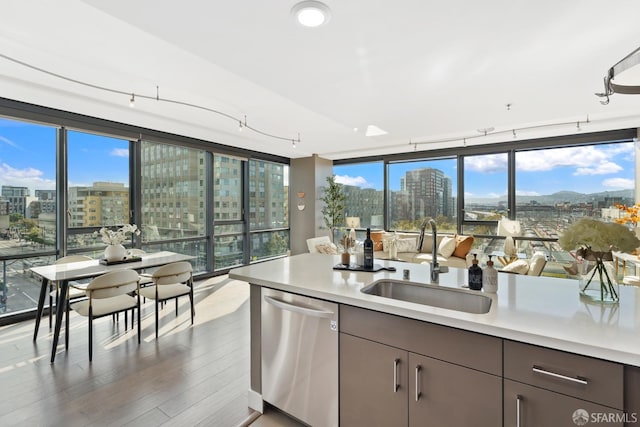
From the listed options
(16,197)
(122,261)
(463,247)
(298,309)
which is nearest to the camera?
(298,309)

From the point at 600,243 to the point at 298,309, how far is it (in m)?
1.40

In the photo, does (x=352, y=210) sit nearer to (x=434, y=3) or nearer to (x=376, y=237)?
(x=376, y=237)

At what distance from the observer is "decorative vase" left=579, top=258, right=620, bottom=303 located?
132 cm

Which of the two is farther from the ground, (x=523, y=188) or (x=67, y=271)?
(x=523, y=188)

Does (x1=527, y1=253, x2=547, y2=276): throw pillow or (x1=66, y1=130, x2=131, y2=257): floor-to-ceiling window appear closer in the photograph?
(x1=527, y1=253, x2=547, y2=276): throw pillow

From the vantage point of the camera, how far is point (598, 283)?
1409mm

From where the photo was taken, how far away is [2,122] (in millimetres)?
3449

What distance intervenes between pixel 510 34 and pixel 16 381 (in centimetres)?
438

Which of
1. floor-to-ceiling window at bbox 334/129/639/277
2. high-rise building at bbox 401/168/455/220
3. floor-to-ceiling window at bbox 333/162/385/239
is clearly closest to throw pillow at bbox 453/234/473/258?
floor-to-ceiling window at bbox 334/129/639/277

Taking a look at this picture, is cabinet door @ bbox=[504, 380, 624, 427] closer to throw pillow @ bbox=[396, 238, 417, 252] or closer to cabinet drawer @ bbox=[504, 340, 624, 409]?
cabinet drawer @ bbox=[504, 340, 624, 409]

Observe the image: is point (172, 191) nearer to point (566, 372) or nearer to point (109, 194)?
point (109, 194)

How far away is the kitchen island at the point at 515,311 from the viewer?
97cm

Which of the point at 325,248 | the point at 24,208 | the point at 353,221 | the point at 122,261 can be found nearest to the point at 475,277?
the point at 122,261

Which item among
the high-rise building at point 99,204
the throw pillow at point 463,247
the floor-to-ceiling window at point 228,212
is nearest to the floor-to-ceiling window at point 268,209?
the floor-to-ceiling window at point 228,212
